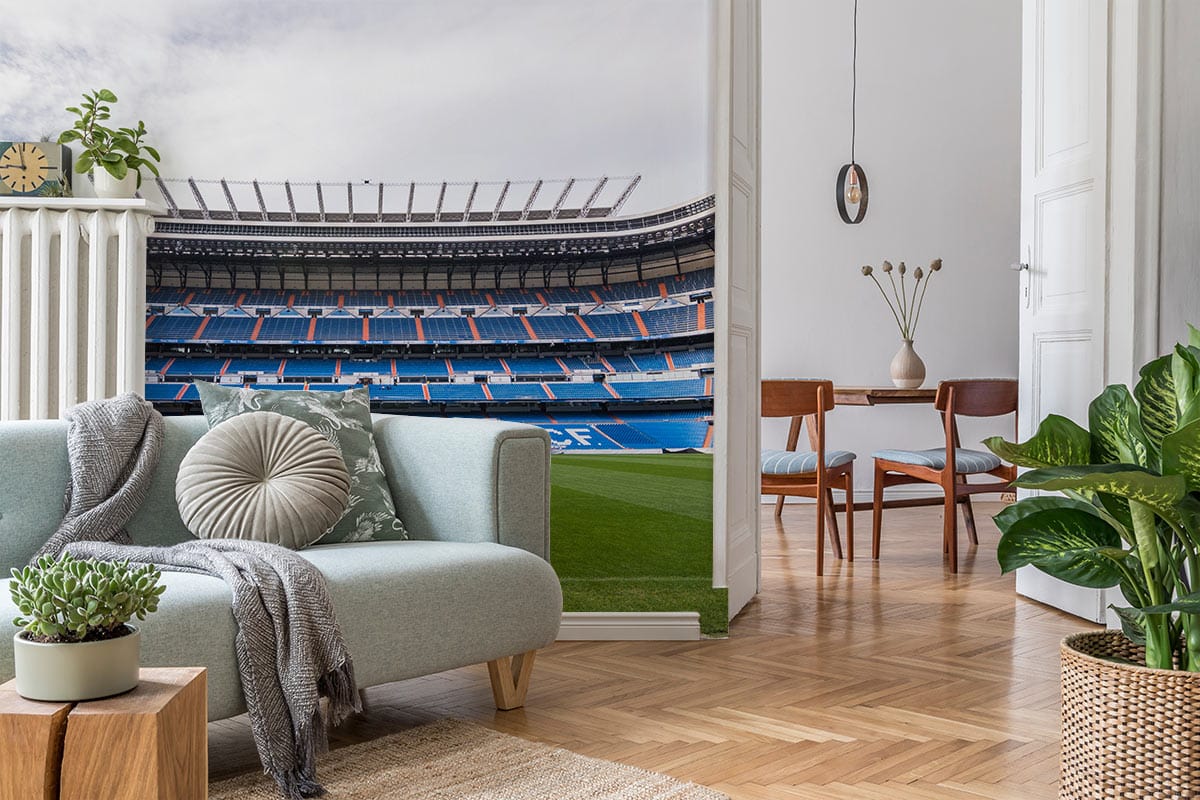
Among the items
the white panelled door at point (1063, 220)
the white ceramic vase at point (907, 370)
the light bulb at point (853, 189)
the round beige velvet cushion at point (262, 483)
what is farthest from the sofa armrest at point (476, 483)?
the light bulb at point (853, 189)

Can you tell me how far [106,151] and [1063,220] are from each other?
10.4 ft

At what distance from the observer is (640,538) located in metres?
3.45

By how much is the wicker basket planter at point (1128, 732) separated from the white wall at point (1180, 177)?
6.00 ft

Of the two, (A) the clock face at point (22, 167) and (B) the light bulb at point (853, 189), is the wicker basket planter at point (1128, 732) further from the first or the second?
(B) the light bulb at point (853, 189)

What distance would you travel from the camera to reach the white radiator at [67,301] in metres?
3.39

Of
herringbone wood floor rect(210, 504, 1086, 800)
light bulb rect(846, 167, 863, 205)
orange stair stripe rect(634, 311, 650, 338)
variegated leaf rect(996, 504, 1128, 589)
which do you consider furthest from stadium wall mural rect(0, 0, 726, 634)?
light bulb rect(846, 167, 863, 205)

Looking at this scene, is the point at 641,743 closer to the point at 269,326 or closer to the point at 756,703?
the point at 756,703

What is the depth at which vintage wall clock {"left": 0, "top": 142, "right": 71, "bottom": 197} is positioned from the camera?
340 cm

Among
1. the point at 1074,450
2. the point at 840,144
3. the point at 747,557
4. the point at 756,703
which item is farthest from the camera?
the point at 840,144

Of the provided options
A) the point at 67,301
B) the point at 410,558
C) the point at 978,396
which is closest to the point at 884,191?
the point at 978,396

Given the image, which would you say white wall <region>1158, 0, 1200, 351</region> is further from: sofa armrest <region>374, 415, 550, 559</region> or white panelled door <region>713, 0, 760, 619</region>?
sofa armrest <region>374, 415, 550, 559</region>

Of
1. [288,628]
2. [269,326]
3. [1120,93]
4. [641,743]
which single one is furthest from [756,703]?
[1120,93]

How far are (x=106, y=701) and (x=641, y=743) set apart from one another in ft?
4.12

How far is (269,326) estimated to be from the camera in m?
3.59
